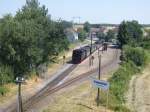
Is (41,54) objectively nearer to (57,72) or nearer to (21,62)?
(21,62)

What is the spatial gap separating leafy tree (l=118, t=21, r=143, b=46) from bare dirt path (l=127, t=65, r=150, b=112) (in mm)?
40936

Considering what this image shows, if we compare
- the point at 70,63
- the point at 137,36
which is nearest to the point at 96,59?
the point at 70,63

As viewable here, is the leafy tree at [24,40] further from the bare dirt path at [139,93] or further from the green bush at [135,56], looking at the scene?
the green bush at [135,56]

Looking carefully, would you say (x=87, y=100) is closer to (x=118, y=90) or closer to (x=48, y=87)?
(x=48, y=87)

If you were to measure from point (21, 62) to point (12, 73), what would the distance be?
5.87 ft

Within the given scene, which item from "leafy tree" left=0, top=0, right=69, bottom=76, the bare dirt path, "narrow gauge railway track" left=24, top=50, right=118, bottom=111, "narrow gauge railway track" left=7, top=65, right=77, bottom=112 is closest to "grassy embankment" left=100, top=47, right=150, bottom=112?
the bare dirt path

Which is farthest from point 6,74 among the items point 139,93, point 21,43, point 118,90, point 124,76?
point 124,76

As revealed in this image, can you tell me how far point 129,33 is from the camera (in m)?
116

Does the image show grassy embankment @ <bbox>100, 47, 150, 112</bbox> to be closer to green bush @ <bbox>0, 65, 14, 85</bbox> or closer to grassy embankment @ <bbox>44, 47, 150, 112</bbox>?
Answer: grassy embankment @ <bbox>44, 47, 150, 112</bbox>

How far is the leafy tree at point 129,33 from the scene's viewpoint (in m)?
114

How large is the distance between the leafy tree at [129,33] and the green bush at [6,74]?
71.9 m

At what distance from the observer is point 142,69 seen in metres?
76.0

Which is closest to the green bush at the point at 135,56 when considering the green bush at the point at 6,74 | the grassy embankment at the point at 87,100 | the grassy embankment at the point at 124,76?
the grassy embankment at the point at 124,76

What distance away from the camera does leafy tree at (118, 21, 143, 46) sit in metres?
114
